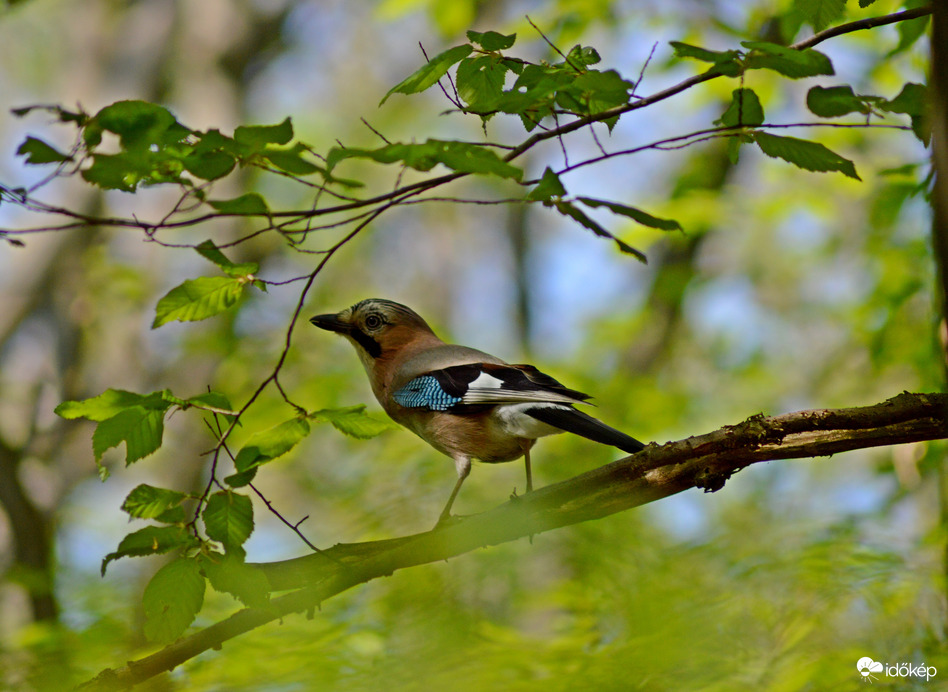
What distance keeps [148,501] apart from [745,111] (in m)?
2.39

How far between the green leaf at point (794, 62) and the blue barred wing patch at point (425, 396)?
2.31 m

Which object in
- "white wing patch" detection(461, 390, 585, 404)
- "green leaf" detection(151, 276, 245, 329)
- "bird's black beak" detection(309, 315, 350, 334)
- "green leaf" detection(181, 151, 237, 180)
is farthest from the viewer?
"bird's black beak" detection(309, 315, 350, 334)

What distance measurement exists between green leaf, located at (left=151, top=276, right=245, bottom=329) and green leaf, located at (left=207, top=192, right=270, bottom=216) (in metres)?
0.28

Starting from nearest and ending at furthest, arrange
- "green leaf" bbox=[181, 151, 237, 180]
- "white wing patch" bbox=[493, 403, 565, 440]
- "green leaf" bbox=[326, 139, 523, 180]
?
"green leaf" bbox=[326, 139, 523, 180] → "green leaf" bbox=[181, 151, 237, 180] → "white wing patch" bbox=[493, 403, 565, 440]

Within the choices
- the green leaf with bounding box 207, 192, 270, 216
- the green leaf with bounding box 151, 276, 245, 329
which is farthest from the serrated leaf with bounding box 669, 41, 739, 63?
the green leaf with bounding box 151, 276, 245, 329

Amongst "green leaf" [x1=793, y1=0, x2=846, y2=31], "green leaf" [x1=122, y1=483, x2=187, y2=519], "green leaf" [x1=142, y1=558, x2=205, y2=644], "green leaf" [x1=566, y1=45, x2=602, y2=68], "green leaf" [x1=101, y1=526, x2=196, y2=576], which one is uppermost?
"green leaf" [x1=793, y1=0, x2=846, y2=31]

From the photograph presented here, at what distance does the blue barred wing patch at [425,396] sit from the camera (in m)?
4.37

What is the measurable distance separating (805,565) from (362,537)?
290cm

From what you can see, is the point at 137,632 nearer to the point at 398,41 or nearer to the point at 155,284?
the point at 155,284

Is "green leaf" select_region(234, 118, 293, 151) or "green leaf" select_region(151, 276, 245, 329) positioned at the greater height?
"green leaf" select_region(234, 118, 293, 151)

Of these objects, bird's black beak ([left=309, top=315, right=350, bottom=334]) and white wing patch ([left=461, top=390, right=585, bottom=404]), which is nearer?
white wing patch ([left=461, top=390, right=585, bottom=404])

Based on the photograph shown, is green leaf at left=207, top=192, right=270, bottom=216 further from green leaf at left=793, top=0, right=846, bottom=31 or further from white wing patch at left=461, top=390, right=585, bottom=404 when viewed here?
green leaf at left=793, top=0, right=846, bottom=31

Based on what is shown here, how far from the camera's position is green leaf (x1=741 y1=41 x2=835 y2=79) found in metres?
2.47

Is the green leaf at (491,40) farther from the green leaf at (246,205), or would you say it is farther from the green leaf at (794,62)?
the green leaf at (246,205)
